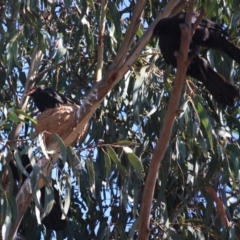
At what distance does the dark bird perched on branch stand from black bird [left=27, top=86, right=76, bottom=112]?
2.30 feet

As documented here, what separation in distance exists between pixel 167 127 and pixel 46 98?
1.62 metres

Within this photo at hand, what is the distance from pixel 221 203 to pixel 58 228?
0.86m

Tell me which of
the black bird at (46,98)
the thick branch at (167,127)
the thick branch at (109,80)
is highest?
the black bird at (46,98)

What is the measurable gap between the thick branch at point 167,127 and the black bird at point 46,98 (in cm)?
134

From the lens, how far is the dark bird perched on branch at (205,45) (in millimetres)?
3805

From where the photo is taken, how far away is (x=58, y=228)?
422cm

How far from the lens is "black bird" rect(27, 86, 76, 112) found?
14.5 ft

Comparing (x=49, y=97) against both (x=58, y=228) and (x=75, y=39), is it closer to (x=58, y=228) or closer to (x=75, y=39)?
(x=75, y=39)

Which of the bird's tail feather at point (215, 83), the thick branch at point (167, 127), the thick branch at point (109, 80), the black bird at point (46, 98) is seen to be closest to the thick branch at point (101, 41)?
the thick branch at point (109, 80)

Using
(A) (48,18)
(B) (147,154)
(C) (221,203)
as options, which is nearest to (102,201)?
(B) (147,154)

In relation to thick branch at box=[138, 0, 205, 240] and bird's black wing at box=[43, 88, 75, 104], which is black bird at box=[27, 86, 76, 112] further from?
thick branch at box=[138, 0, 205, 240]

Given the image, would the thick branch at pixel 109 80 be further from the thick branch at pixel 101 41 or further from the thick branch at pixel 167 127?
the thick branch at pixel 167 127

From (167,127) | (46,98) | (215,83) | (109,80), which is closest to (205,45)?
(215,83)

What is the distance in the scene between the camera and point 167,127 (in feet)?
10.0
